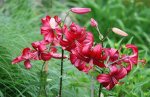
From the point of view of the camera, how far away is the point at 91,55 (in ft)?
8.97

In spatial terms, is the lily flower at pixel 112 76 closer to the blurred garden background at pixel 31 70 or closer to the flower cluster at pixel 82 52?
the flower cluster at pixel 82 52

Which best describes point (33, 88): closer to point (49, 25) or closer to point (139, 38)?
point (49, 25)

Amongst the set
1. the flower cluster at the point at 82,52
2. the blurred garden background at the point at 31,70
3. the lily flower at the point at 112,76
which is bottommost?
the blurred garden background at the point at 31,70

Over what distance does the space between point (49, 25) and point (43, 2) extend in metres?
4.76

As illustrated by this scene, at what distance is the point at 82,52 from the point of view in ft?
9.00

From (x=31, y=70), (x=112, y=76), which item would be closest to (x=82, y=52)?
(x=112, y=76)

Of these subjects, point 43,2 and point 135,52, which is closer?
point 135,52

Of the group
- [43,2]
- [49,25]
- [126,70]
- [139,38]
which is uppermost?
[49,25]

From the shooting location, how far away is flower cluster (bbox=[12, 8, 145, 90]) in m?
2.75

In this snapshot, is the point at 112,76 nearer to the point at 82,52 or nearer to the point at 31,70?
the point at 82,52

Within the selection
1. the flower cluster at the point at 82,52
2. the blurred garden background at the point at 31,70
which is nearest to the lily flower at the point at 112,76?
the flower cluster at the point at 82,52

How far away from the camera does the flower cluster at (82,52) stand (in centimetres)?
275

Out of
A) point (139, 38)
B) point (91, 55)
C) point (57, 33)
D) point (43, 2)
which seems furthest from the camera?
point (139, 38)

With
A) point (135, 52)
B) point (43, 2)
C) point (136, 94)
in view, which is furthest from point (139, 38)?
point (135, 52)
